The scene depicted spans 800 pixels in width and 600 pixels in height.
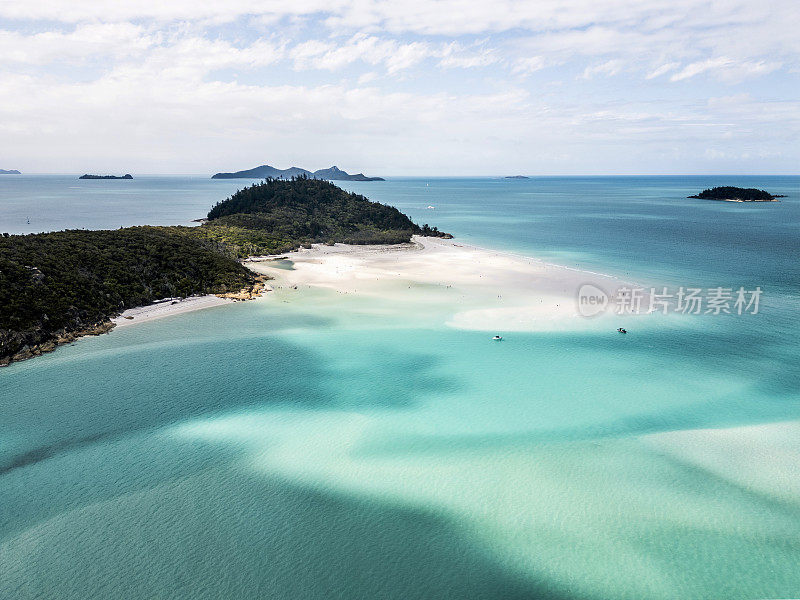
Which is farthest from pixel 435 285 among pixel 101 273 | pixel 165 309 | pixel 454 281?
pixel 101 273

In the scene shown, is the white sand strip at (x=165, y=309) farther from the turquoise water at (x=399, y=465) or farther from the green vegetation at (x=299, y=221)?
the green vegetation at (x=299, y=221)

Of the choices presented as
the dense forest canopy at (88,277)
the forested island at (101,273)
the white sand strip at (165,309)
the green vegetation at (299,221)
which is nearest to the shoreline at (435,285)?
the white sand strip at (165,309)

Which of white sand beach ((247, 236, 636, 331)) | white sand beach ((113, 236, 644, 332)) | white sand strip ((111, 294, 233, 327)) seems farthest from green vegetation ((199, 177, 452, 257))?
white sand strip ((111, 294, 233, 327))

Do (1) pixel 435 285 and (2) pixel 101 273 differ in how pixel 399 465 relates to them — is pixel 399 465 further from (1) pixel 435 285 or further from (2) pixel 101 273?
(2) pixel 101 273

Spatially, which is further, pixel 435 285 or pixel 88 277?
pixel 435 285

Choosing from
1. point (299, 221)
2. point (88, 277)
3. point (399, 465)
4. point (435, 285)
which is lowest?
point (399, 465)

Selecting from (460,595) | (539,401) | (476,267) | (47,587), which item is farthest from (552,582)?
(476,267)

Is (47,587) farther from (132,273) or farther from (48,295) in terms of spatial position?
(132,273)

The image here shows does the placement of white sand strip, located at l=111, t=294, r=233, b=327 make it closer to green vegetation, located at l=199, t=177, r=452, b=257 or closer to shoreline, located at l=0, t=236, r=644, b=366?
shoreline, located at l=0, t=236, r=644, b=366
